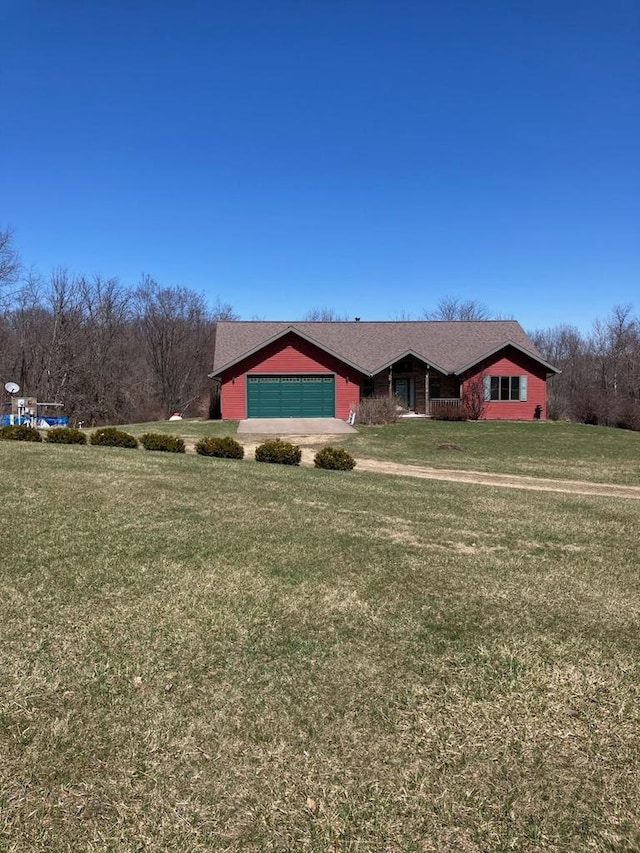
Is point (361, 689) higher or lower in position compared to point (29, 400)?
lower

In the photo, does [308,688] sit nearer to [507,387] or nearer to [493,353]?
[493,353]

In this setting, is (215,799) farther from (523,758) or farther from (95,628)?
(95,628)

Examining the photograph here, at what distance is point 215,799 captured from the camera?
2820mm

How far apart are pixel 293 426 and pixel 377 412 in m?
4.14

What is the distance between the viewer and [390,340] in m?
34.5

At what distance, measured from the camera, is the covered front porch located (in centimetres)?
3195

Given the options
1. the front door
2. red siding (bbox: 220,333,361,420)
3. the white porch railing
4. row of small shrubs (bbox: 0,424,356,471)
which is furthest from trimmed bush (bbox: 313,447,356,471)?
the front door

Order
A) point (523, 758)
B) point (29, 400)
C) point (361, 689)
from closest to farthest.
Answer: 1. point (523, 758)
2. point (361, 689)
3. point (29, 400)

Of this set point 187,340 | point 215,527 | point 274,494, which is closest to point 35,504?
point 215,527

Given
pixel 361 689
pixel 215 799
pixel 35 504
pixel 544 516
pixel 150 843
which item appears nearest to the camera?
pixel 150 843

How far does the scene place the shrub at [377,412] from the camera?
27234 millimetres

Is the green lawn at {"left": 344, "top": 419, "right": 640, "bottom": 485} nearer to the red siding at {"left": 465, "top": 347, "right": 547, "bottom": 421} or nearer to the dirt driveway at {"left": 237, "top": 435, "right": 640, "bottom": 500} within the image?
the dirt driveway at {"left": 237, "top": 435, "right": 640, "bottom": 500}

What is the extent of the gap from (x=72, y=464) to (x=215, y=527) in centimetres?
484

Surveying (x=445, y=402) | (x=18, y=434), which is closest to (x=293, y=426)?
(x=445, y=402)
